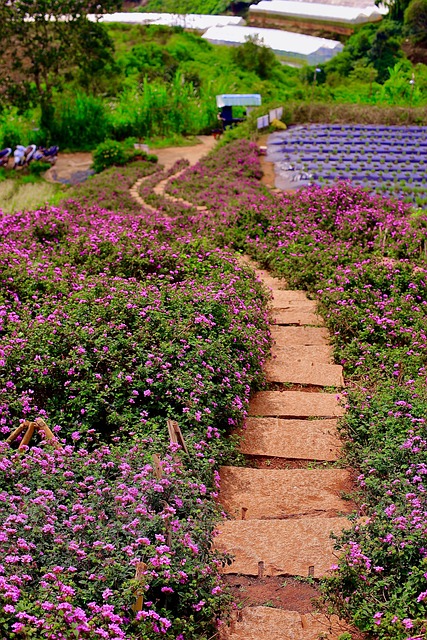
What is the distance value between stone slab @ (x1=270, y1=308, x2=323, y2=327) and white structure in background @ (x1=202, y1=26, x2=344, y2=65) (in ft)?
111

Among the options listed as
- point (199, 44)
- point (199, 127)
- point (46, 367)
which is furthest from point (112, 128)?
point (199, 44)

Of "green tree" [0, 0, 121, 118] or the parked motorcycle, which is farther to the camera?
"green tree" [0, 0, 121, 118]

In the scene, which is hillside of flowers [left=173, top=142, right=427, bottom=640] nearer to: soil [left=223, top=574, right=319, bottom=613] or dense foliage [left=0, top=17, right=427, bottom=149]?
soil [left=223, top=574, right=319, bottom=613]

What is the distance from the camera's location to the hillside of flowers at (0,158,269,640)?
3531 millimetres

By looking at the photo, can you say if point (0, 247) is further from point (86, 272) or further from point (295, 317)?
point (295, 317)

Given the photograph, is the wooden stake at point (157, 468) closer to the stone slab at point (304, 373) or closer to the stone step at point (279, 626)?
the stone step at point (279, 626)

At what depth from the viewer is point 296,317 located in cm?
846

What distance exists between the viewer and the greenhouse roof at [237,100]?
21.7 m

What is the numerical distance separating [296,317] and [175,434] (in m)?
4.03

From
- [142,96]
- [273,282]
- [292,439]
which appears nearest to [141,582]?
[292,439]

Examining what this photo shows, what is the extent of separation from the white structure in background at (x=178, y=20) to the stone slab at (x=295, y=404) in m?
40.3

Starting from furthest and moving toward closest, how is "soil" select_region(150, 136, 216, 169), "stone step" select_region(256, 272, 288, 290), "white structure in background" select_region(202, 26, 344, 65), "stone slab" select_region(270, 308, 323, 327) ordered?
"white structure in background" select_region(202, 26, 344, 65) → "soil" select_region(150, 136, 216, 169) → "stone step" select_region(256, 272, 288, 290) → "stone slab" select_region(270, 308, 323, 327)

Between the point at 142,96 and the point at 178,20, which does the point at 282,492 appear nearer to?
the point at 142,96

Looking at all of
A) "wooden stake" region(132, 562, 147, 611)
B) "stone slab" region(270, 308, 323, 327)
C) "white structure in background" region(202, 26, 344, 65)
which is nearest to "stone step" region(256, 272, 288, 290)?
"stone slab" region(270, 308, 323, 327)
